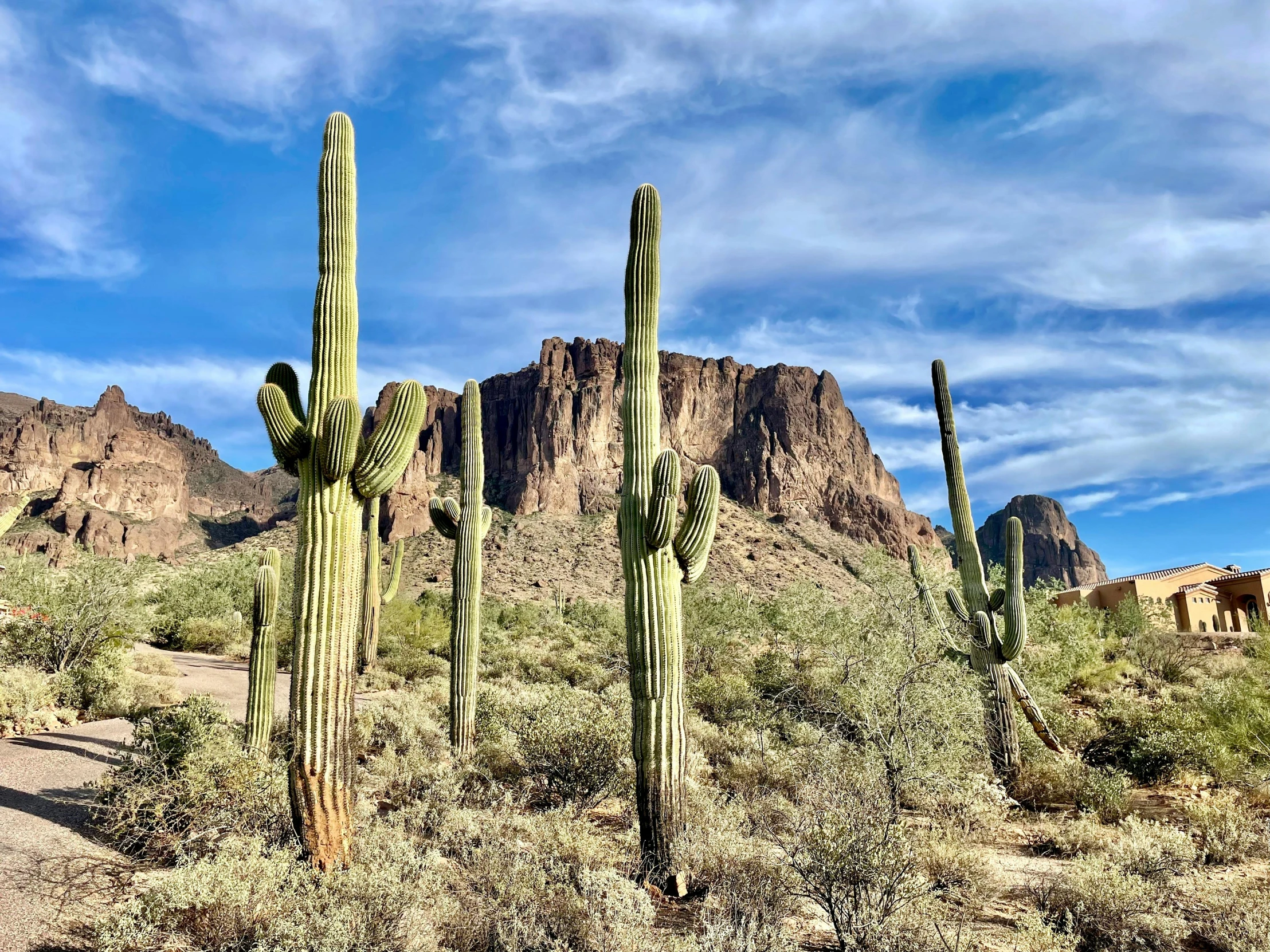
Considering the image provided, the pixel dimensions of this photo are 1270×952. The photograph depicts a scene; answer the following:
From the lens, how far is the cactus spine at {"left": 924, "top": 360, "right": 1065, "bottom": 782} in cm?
1053

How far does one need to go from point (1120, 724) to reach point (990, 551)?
76976 mm

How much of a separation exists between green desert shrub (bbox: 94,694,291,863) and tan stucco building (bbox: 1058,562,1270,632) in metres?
30.4

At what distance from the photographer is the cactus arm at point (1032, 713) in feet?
35.9

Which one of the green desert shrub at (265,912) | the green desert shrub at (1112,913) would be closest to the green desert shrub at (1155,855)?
the green desert shrub at (1112,913)

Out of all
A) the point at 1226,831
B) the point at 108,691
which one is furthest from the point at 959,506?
the point at 108,691

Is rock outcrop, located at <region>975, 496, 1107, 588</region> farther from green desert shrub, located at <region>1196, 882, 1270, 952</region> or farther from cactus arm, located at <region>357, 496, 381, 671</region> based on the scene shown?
green desert shrub, located at <region>1196, 882, 1270, 952</region>

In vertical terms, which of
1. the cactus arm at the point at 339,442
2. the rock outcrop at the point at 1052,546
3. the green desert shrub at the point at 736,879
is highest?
the rock outcrop at the point at 1052,546

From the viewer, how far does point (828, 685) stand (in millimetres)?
12461

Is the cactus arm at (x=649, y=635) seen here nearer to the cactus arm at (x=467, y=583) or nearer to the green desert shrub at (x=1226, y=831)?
the cactus arm at (x=467, y=583)

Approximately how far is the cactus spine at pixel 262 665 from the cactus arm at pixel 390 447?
323 cm

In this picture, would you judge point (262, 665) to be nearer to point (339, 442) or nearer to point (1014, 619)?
point (339, 442)

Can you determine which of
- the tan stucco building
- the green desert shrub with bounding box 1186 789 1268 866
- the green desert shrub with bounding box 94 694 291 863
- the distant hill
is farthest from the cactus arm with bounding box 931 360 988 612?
the distant hill

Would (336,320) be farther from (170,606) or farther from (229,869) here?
(170,606)

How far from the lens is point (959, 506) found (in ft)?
40.2
